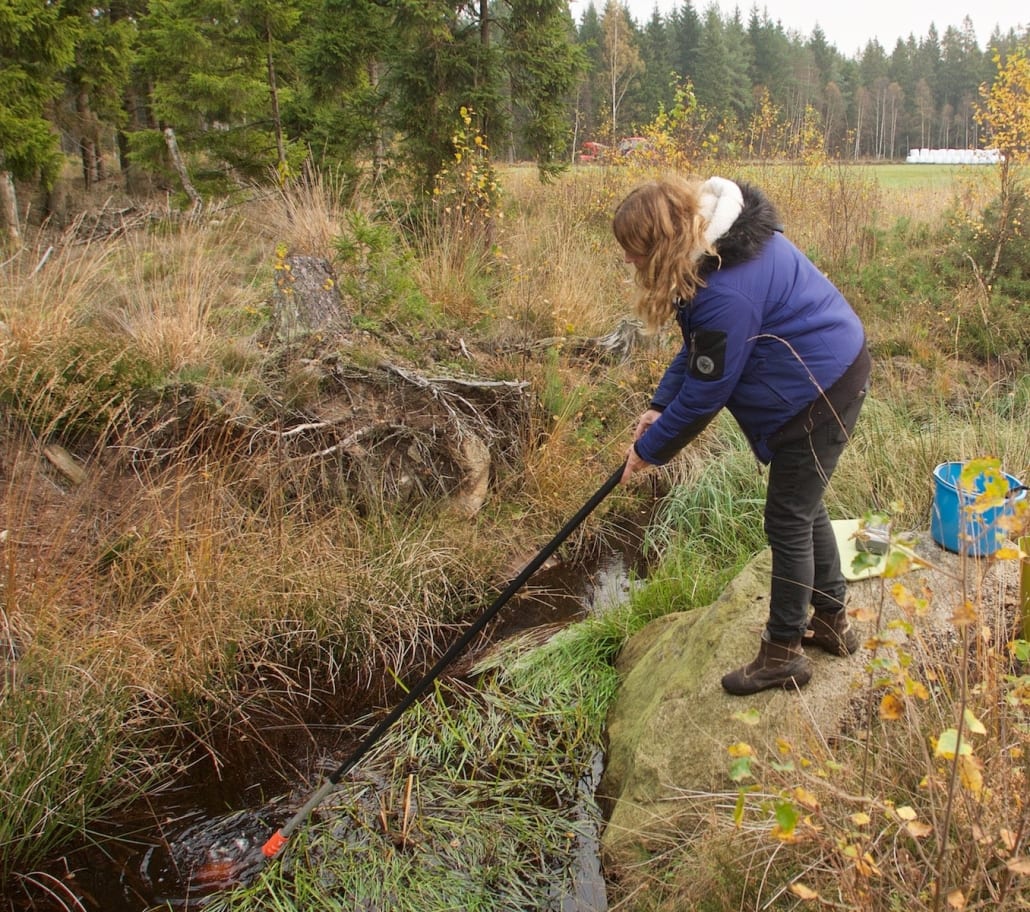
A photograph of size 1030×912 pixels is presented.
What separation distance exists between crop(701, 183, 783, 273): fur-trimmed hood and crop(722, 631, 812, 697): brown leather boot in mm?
1217

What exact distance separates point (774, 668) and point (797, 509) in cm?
56

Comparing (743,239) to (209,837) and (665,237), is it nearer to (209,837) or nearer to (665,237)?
(665,237)

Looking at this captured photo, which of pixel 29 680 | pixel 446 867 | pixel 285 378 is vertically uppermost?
pixel 285 378

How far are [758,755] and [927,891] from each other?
82 cm

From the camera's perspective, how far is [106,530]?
364 cm

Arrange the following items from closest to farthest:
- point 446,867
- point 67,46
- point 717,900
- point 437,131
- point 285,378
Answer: point 717,900, point 446,867, point 285,378, point 437,131, point 67,46

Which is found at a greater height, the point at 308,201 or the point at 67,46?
Result: the point at 67,46

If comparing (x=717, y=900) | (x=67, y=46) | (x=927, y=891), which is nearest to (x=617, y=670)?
(x=717, y=900)

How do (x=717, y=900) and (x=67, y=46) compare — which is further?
(x=67, y=46)

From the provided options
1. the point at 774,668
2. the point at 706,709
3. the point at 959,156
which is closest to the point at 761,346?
the point at 774,668

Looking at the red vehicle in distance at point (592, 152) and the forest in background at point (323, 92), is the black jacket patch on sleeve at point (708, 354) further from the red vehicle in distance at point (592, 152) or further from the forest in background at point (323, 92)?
the red vehicle in distance at point (592, 152)

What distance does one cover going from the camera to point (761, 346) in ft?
7.56

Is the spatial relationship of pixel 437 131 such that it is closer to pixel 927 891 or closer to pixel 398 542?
pixel 398 542

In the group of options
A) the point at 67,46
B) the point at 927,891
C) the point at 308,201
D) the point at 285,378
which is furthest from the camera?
the point at 67,46
